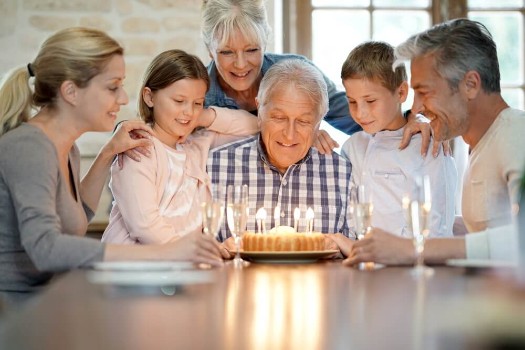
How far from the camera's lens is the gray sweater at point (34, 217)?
2217 mm

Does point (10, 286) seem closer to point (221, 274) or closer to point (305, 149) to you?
point (221, 274)

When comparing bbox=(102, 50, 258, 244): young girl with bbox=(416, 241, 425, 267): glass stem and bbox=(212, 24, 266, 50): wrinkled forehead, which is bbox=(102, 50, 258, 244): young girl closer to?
bbox=(212, 24, 266, 50): wrinkled forehead

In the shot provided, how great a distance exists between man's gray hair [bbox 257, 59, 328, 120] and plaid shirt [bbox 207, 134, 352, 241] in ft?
0.69

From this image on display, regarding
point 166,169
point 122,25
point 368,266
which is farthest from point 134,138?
point 122,25

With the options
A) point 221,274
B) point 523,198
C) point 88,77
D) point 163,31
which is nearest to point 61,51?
point 88,77

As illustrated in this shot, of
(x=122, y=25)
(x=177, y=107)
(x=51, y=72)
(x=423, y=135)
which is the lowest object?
(x=423, y=135)

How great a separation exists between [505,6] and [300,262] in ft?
12.3

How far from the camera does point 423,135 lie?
3.27 m

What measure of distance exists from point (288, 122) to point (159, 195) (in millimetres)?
551

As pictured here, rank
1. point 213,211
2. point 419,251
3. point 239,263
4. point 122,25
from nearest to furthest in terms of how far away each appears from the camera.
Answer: point 419,251, point 213,211, point 239,263, point 122,25

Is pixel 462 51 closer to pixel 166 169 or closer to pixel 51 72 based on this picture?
pixel 166 169

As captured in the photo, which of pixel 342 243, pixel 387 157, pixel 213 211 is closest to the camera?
pixel 213 211

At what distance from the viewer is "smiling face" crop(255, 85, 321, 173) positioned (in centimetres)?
320

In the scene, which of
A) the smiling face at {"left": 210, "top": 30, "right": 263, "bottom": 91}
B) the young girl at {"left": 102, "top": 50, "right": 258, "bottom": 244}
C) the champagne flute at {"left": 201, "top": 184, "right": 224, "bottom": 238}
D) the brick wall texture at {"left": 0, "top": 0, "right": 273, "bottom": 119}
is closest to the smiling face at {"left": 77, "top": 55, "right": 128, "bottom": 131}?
the young girl at {"left": 102, "top": 50, "right": 258, "bottom": 244}
